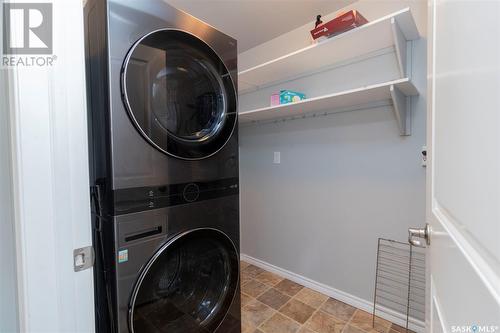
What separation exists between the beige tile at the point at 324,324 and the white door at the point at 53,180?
1.52 meters

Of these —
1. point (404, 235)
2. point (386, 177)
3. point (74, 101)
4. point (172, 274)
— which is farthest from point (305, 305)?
point (74, 101)

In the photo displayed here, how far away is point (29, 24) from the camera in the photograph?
56 centimetres

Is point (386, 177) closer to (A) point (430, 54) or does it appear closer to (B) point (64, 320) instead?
(A) point (430, 54)

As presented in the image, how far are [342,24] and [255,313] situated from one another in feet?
7.00

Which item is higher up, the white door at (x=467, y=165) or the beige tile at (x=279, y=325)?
Answer: the white door at (x=467, y=165)

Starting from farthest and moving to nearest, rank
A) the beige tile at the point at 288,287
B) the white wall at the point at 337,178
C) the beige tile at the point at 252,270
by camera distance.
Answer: the beige tile at the point at 252,270, the beige tile at the point at 288,287, the white wall at the point at 337,178

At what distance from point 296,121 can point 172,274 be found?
5.47ft

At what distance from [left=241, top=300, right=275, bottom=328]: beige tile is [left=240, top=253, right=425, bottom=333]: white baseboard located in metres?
0.46

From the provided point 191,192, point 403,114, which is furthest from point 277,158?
point 191,192

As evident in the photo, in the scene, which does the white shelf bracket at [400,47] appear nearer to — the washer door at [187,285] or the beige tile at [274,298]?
the washer door at [187,285]

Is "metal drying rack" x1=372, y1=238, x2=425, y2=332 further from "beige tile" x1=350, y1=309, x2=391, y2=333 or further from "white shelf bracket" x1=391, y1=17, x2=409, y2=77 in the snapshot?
"white shelf bracket" x1=391, y1=17, x2=409, y2=77

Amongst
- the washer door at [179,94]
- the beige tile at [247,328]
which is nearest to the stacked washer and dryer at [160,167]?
the washer door at [179,94]

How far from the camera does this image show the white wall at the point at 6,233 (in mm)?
556

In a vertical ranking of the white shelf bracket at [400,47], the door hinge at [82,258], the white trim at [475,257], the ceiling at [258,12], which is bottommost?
the door hinge at [82,258]
